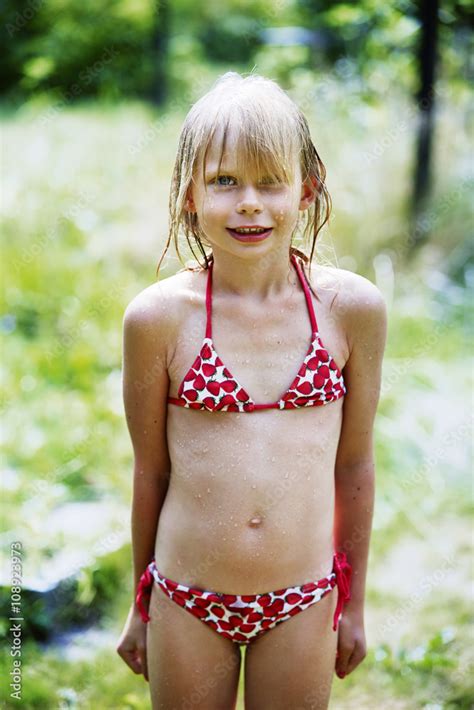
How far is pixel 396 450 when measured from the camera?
13.6 feet

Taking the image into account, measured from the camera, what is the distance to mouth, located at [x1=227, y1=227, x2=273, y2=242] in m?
1.67

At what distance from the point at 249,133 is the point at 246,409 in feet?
1.78

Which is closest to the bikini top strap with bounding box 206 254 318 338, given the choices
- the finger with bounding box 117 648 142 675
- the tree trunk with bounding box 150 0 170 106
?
the finger with bounding box 117 648 142 675

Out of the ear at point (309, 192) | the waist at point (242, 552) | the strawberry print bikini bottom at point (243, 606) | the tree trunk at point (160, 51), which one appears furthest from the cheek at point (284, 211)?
the tree trunk at point (160, 51)

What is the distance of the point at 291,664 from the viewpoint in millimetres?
1766

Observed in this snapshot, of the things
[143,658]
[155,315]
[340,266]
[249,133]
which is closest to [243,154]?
[249,133]

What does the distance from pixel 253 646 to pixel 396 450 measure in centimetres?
247

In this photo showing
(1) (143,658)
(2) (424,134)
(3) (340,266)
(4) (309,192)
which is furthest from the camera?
(2) (424,134)

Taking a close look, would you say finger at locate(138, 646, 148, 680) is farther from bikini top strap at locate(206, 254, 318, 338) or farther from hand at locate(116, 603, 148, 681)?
bikini top strap at locate(206, 254, 318, 338)

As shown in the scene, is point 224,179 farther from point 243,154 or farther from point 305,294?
point 305,294

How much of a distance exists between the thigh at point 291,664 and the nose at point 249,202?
83 centimetres

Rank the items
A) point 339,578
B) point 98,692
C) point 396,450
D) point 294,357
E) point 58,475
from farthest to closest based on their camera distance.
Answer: point 396,450
point 58,475
point 98,692
point 339,578
point 294,357

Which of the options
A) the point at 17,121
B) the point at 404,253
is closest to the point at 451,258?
the point at 404,253

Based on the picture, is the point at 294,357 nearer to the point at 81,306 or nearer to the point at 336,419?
the point at 336,419
